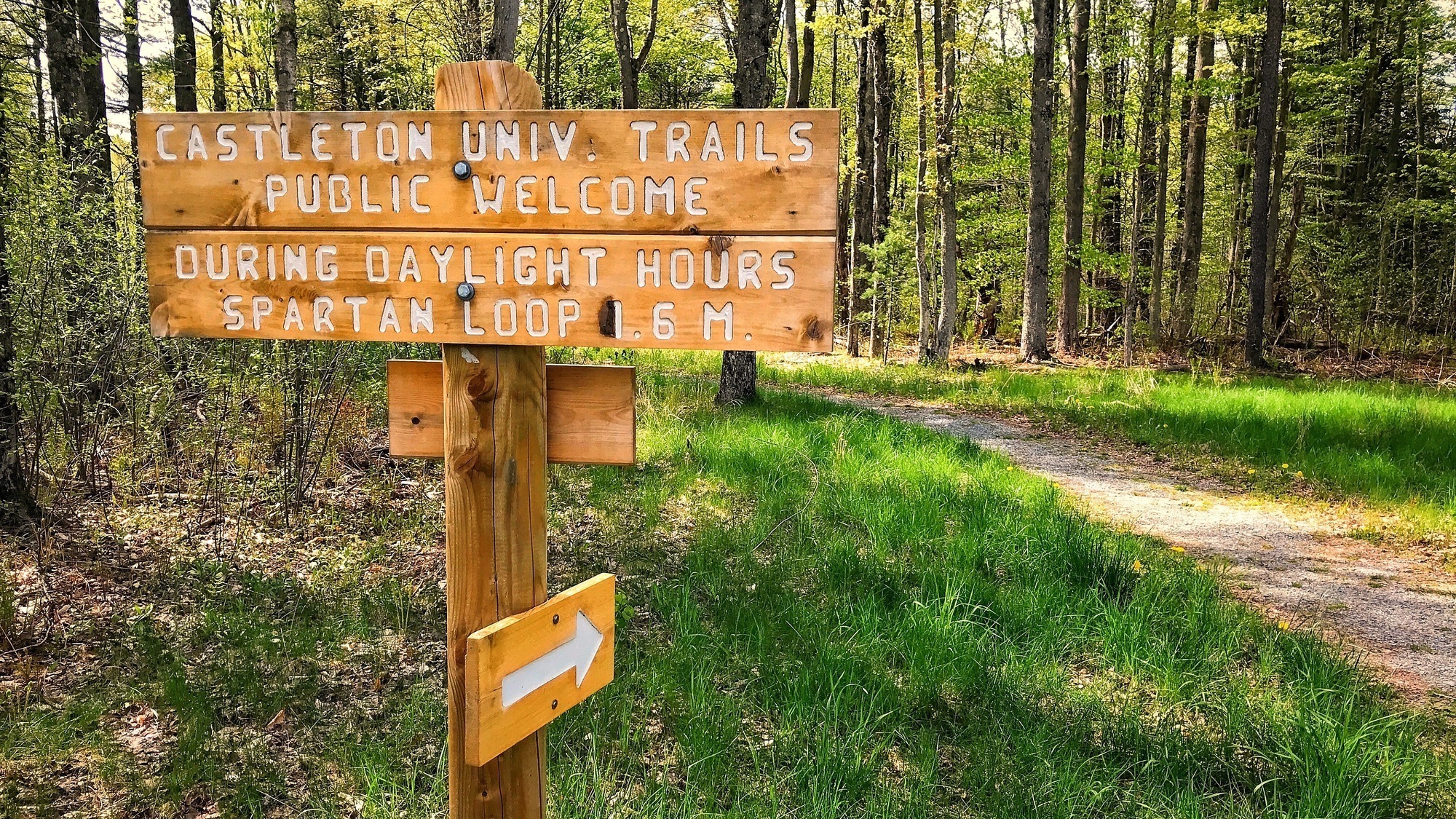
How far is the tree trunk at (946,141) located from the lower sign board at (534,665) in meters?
12.8

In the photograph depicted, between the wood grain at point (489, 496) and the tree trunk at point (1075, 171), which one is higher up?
the tree trunk at point (1075, 171)

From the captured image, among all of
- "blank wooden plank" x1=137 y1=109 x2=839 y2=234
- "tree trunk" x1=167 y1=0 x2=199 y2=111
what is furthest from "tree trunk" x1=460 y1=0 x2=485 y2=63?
"blank wooden plank" x1=137 y1=109 x2=839 y2=234

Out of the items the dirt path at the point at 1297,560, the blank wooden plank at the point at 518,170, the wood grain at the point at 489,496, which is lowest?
the dirt path at the point at 1297,560

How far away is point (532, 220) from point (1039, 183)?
14.0m

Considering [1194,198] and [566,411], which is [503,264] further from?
[1194,198]

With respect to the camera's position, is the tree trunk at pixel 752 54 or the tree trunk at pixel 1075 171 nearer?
the tree trunk at pixel 752 54

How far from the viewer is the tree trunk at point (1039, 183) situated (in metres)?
13.5

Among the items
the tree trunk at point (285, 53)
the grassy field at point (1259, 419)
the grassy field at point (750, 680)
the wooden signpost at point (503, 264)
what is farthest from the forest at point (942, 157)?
the wooden signpost at point (503, 264)

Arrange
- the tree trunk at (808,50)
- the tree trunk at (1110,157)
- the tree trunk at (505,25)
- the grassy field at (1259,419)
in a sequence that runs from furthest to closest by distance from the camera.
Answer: the tree trunk at (808,50), the tree trunk at (1110,157), the grassy field at (1259,419), the tree trunk at (505,25)

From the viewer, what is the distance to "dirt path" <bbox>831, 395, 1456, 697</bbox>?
4.04 m

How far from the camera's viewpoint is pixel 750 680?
10.5ft

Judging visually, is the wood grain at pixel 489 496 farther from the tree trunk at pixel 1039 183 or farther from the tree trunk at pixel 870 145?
the tree trunk at pixel 1039 183

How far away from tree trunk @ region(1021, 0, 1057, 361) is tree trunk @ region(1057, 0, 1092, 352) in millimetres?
1372

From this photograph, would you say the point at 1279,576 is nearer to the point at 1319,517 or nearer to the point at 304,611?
the point at 1319,517
